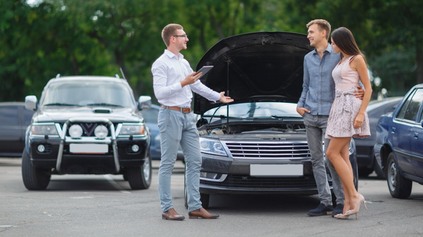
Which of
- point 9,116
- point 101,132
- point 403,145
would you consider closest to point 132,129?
point 101,132

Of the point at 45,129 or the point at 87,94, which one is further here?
the point at 87,94

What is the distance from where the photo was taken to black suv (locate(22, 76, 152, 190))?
46.2 feet

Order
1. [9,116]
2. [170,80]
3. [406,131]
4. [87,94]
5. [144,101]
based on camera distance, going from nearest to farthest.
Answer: [170,80] < [406,131] < [144,101] < [87,94] < [9,116]

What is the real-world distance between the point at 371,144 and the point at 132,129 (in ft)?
17.0

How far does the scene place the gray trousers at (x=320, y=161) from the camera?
10.5m

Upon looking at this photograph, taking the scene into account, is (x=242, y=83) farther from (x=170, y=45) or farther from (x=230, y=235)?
(x=230, y=235)

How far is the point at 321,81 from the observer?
34.5 feet

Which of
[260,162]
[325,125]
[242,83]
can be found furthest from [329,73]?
[242,83]

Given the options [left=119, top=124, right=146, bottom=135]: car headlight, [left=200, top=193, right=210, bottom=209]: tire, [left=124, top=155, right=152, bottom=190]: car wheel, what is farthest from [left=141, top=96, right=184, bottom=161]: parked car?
[left=200, top=193, right=210, bottom=209]: tire

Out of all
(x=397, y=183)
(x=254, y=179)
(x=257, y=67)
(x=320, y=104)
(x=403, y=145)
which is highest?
(x=257, y=67)

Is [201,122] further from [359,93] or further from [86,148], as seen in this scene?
[359,93]

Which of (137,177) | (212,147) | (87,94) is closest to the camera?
(212,147)

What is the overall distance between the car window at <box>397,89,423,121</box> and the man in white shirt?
325 centimetres

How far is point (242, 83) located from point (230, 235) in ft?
12.1
